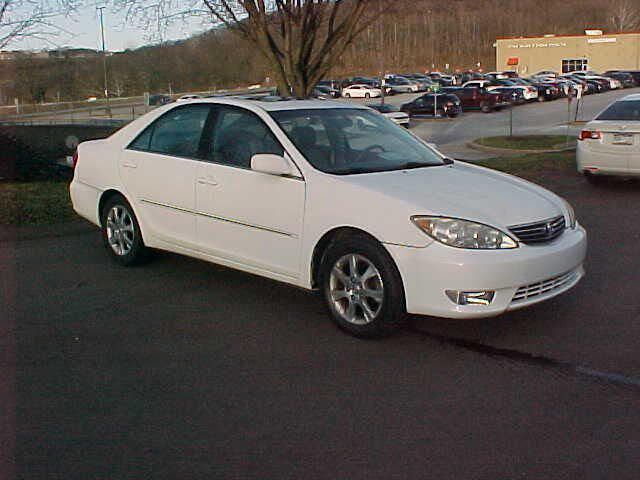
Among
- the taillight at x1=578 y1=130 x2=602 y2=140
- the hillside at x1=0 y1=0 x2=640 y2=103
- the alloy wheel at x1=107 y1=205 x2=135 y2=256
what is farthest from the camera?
the hillside at x1=0 y1=0 x2=640 y2=103

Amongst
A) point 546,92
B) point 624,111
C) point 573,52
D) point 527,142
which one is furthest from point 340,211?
point 573,52

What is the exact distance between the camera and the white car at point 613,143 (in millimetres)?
11133

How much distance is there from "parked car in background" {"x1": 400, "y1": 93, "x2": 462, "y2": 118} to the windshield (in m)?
34.5

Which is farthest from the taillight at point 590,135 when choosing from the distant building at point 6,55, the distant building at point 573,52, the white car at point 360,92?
the distant building at point 573,52

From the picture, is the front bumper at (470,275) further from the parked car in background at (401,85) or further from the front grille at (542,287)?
the parked car in background at (401,85)

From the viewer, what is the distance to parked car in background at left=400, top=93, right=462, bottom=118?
40750mm

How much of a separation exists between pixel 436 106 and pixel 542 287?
36.4 metres

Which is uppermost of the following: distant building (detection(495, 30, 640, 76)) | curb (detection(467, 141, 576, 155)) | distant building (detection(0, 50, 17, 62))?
distant building (detection(495, 30, 640, 76))

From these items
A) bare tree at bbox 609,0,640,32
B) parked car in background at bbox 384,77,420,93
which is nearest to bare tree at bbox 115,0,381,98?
parked car in background at bbox 384,77,420,93

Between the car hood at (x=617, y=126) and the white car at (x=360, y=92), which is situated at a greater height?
the white car at (x=360, y=92)

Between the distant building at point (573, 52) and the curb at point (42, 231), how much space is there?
8073 centimetres

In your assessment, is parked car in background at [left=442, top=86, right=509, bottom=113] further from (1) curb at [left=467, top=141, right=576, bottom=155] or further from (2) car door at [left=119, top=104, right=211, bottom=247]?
(2) car door at [left=119, top=104, right=211, bottom=247]

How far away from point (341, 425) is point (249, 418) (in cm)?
49

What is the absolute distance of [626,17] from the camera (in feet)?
393
